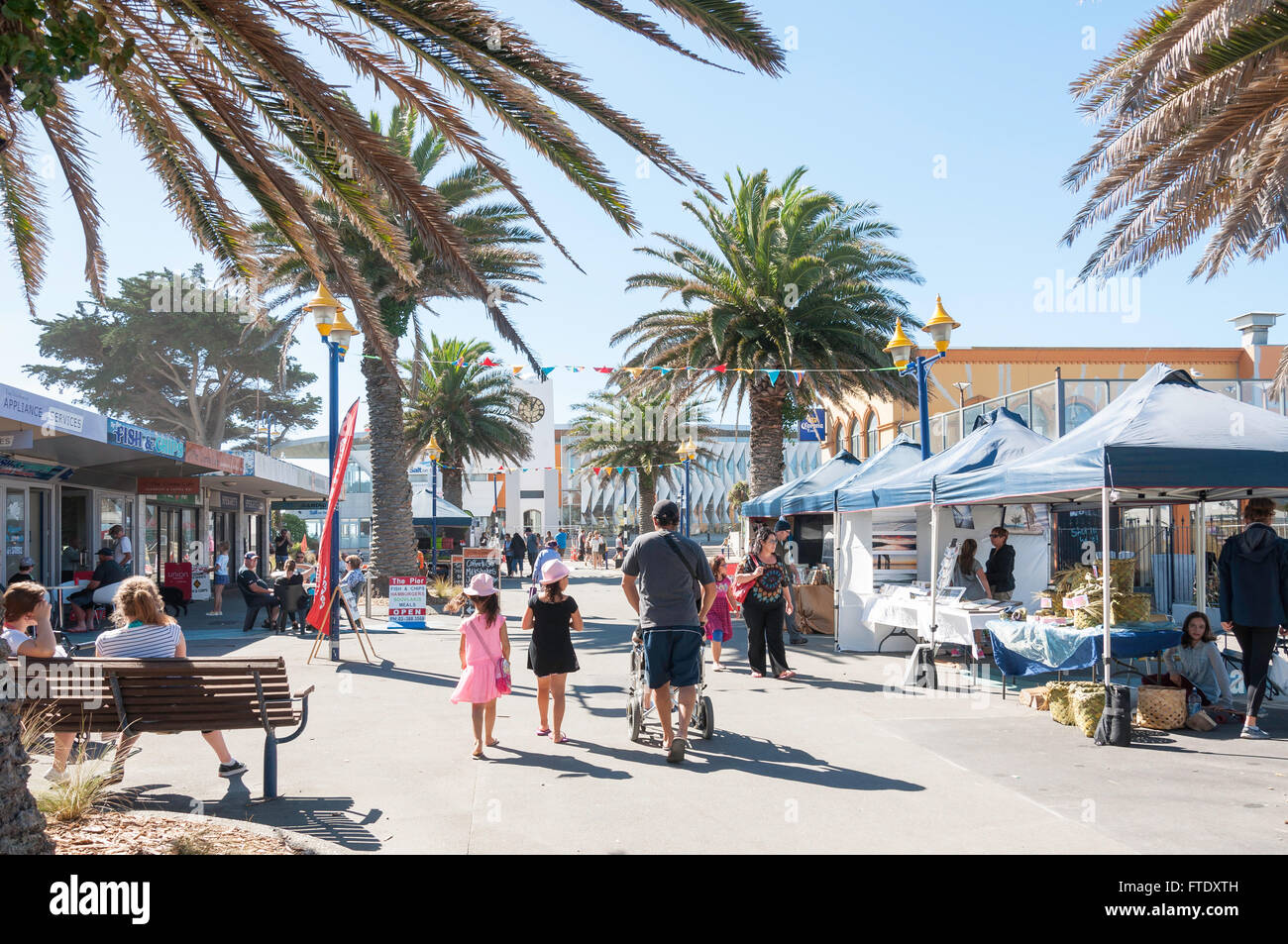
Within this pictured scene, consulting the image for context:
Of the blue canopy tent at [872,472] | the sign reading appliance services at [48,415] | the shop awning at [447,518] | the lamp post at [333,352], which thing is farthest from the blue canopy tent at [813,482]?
the shop awning at [447,518]

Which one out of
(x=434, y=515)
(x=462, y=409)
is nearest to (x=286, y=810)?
(x=434, y=515)

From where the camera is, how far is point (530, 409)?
36625 mm

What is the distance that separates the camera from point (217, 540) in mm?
29969

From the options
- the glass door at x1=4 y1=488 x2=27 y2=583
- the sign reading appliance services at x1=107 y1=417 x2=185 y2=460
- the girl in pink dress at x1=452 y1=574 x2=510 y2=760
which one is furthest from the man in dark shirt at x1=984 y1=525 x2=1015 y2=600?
the glass door at x1=4 y1=488 x2=27 y2=583

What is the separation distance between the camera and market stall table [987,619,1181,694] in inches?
324

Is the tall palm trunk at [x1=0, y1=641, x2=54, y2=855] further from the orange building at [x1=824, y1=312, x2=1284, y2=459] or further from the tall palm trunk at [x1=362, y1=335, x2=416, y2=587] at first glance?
the orange building at [x1=824, y1=312, x2=1284, y2=459]

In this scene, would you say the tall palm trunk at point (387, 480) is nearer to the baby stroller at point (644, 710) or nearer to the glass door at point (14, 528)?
the glass door at point (14, 528)

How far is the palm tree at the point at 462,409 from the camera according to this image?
1409 inches

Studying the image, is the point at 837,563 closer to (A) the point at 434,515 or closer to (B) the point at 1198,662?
(B) the point at 1198,662

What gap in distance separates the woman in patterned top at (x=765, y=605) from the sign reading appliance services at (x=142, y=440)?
992cm

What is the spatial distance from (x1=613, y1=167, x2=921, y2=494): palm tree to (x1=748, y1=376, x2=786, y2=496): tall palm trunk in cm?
2

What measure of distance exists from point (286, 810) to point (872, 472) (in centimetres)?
1035
